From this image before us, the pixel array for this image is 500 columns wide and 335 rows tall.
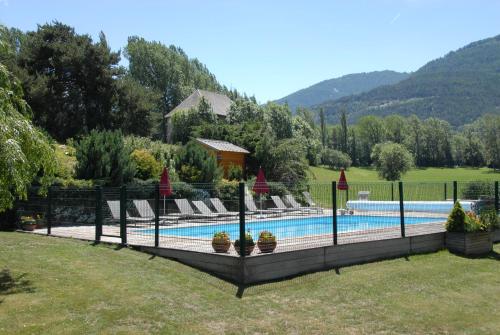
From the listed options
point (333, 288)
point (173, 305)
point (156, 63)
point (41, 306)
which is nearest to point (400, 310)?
point (333, 288)

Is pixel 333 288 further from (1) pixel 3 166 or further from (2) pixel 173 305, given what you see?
(1) pixel 3 166

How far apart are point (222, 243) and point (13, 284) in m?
3.77

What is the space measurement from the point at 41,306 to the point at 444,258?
9.65m

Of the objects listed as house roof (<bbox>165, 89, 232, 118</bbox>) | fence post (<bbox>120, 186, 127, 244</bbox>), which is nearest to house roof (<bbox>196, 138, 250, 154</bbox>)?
fence post (<bbox>120, 186, 127, 244</bbox>)

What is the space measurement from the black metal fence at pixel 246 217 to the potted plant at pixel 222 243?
20mm

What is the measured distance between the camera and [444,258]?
12.7 meters

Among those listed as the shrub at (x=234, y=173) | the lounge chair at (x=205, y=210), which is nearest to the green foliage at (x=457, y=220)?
the lounge chair at (x=205, y=210)

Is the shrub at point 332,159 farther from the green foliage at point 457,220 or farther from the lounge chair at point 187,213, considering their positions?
the lounge chair at point 187,213

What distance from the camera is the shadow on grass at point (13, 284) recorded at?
7.90 m

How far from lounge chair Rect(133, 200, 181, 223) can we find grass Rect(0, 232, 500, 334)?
6.26 ft

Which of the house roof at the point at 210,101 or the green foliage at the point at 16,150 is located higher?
the house roof at the point at 210,101

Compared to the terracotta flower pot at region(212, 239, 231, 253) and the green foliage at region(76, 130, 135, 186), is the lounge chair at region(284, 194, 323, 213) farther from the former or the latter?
the green foliage at region(76, 130, 135, 186)

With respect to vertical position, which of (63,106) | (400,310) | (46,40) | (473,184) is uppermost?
(46,40)

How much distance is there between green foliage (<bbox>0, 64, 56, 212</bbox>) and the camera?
8.07 meters
